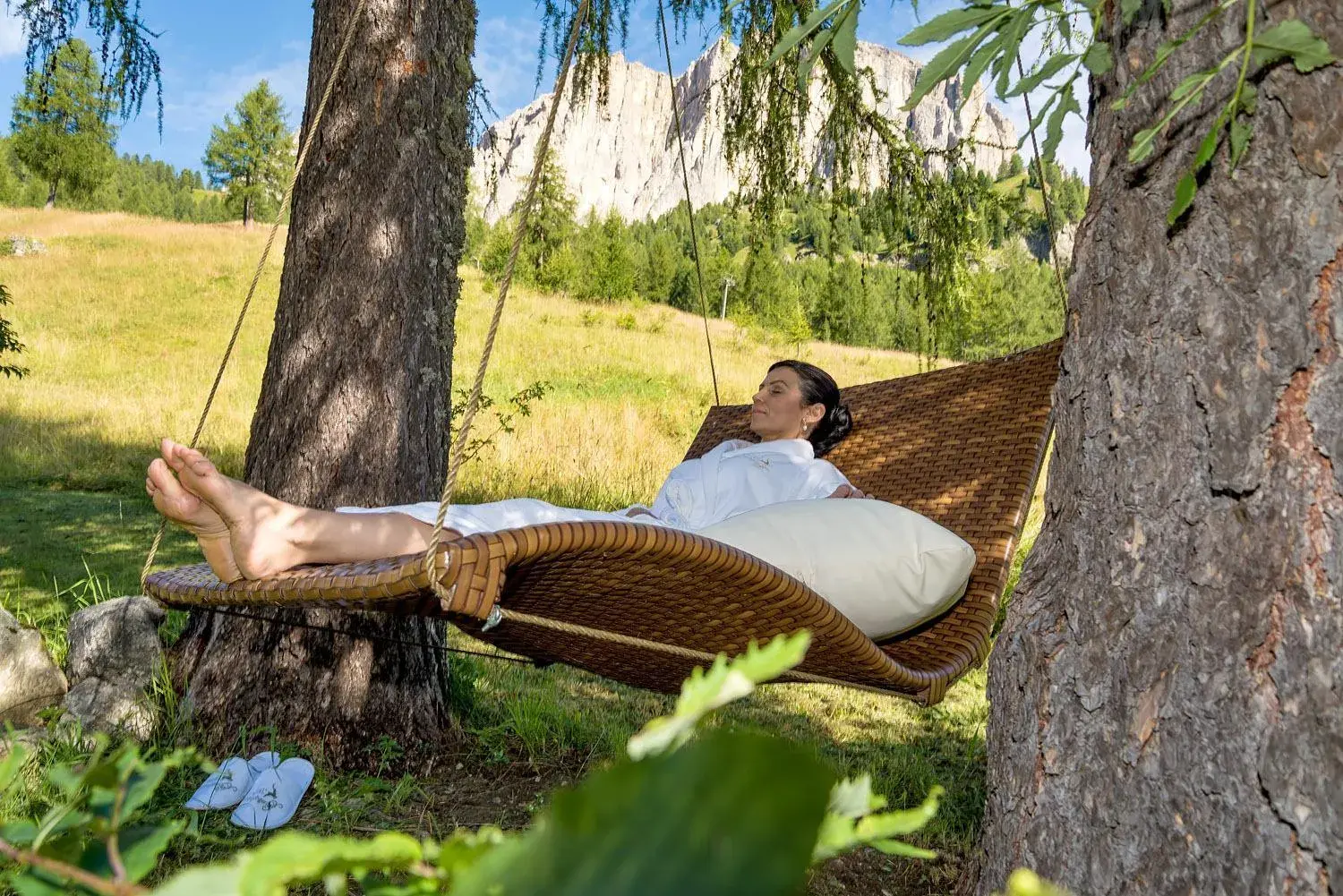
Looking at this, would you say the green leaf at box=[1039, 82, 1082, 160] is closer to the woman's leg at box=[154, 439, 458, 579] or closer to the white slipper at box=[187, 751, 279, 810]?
the woman's leg at box=[154, 439, 458, 579]

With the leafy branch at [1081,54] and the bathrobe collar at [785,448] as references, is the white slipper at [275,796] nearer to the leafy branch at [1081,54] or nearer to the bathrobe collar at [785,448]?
the bathrobe collar at [785,448]

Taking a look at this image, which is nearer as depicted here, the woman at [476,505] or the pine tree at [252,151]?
the woman at [476,505]

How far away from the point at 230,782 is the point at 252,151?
99.5 feet

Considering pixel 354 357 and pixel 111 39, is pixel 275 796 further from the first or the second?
pixel 111 39

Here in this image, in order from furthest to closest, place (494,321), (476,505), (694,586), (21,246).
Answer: (21,246)
(476,505)
(694,586)
(494,321)

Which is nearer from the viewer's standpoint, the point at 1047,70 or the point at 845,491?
the point at 1047,70

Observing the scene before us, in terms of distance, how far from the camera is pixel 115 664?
272 cm

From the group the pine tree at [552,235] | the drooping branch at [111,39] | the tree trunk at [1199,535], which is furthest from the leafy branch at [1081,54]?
the pine tree at [552,235]

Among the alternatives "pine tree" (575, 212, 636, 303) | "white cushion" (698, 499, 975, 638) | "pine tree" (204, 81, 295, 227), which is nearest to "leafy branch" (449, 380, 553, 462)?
"white cushion" (698, 499, 975, 638)

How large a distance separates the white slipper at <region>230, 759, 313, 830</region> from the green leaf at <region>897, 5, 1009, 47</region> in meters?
2.11

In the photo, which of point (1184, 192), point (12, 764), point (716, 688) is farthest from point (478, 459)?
point (716, 688)

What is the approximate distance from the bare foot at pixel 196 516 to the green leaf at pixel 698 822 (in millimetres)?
1734

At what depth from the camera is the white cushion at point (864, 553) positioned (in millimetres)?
2012

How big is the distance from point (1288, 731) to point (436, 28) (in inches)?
96.7
